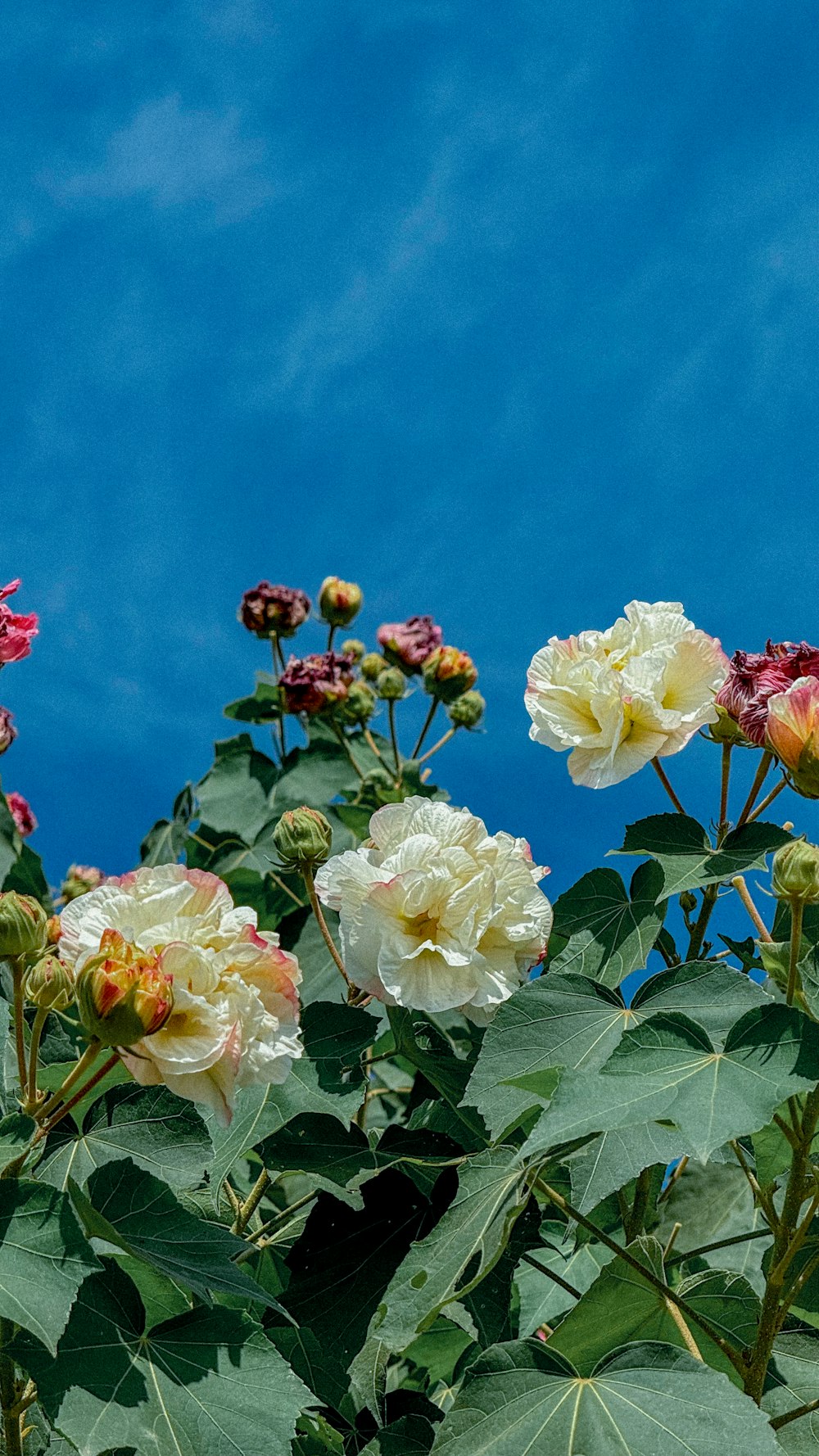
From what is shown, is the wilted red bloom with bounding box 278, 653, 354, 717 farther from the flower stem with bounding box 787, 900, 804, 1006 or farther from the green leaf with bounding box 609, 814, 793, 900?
the flower stem with bounding box 787, 900, 804, 1006

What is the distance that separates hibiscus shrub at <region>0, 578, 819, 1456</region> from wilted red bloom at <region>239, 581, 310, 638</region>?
Result: 6.88 ft

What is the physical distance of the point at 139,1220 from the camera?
1.53 metres

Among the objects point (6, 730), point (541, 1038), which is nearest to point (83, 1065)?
point (541, 1038)

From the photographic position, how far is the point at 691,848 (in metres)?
1.93

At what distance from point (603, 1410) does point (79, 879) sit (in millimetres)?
4979

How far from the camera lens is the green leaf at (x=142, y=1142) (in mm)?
1684

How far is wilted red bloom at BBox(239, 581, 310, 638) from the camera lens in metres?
4.33

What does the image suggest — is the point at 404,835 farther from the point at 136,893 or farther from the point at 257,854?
the point at 257,854

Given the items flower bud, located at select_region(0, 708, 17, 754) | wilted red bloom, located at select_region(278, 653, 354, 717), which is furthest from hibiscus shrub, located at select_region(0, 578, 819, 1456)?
wilted red bloom, located at select_region(278, 653, 354, 717)

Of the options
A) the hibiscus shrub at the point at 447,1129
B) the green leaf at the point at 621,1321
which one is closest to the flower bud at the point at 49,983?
the hibiscus shrub at the point at 447,1129

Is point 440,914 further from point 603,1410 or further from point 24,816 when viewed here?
point 24,816

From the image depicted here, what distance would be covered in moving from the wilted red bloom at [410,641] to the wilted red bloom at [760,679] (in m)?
2.44

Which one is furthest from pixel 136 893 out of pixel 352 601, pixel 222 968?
pixel 352 601

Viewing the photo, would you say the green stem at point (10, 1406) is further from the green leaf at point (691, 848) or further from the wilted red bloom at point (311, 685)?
the wilted red bloom at point (311, 685)
